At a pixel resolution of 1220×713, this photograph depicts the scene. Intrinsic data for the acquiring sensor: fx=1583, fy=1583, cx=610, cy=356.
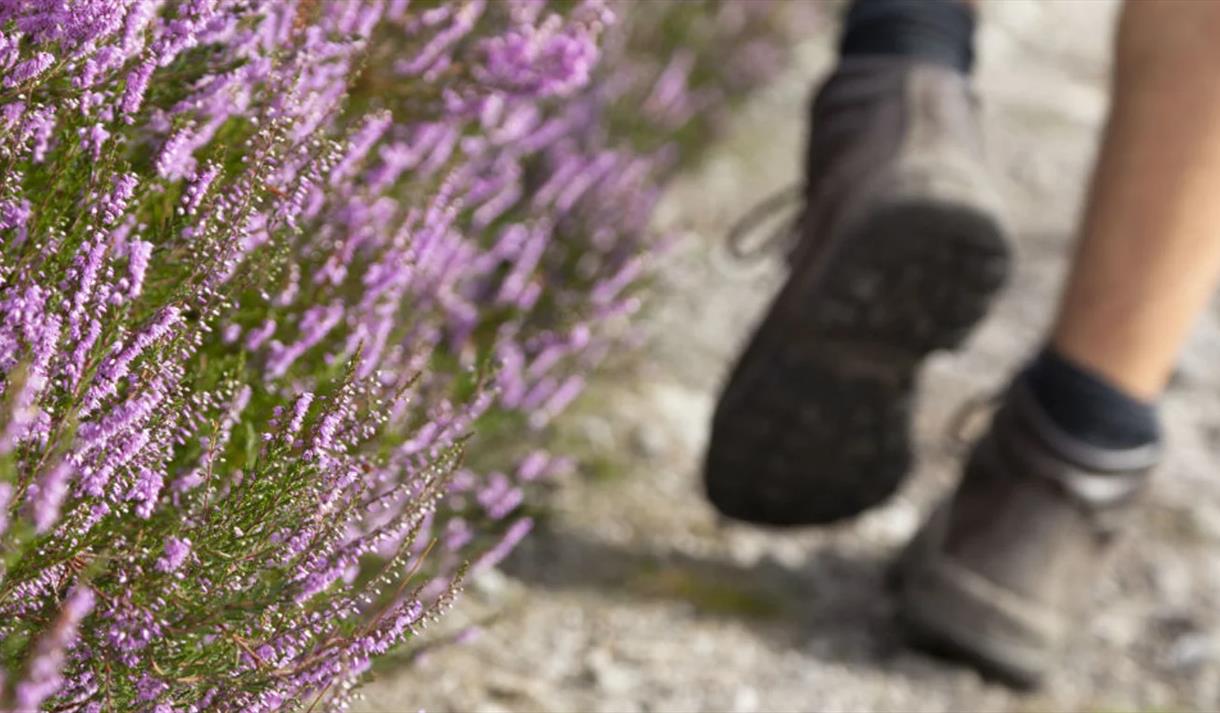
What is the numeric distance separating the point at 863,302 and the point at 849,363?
141 millimetres

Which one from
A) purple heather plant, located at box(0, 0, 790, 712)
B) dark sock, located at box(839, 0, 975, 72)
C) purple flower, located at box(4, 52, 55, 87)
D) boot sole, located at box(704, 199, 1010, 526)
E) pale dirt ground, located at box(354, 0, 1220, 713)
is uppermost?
purple flower, located at box(4, 52, 55, 87)

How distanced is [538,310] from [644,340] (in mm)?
715

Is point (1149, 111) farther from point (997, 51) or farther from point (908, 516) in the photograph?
point (997, 51)

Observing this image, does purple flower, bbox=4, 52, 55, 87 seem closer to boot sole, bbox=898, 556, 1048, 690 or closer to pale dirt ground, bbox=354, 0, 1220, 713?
pale dirt ground, bbox=354, 0, 1220, 713

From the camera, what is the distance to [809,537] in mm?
3326

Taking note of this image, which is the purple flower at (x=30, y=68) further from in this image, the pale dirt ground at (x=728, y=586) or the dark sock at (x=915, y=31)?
the dark sock at (x=915, y=31)

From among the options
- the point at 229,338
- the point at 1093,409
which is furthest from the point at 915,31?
the point at 229,338

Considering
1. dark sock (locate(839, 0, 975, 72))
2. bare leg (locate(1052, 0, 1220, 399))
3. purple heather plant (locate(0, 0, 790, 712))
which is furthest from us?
dark sock (locate(839, 0, 975, 72))

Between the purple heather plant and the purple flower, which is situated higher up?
the purple flower

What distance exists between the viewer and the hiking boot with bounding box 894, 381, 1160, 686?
2746 millimetres

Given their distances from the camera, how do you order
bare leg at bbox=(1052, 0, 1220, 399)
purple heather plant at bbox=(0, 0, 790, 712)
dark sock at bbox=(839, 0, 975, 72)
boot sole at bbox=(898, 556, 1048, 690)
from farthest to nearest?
dark sock at bbox=(839, 0, 975, 72)
boot sole at bbox=(898, 556, 1048, 690)
bare leg at bbox=(1052, 0, 1220, 399)
purple heather plant at bbox=(0, 0, 790, 712)

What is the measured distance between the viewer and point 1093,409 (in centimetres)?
268

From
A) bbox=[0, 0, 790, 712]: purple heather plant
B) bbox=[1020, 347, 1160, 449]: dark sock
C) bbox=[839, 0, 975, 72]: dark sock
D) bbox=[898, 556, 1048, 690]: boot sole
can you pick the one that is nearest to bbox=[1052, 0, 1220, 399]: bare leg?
bbox=[1020, 347, 1160, 449]: dark sock

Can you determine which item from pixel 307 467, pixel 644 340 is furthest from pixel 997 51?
pixel 307 467
